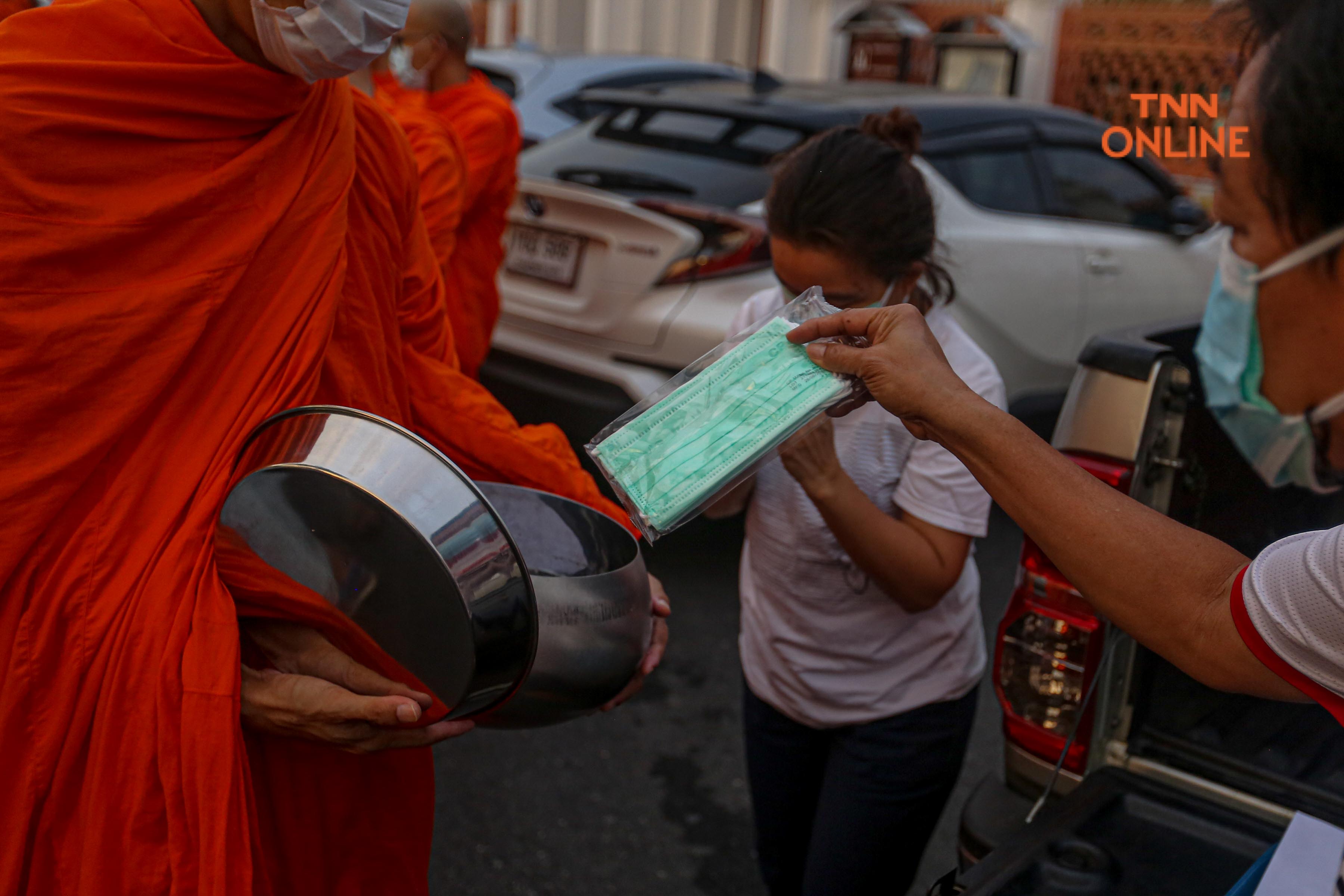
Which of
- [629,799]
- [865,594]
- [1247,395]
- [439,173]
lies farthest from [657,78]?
[1247,395]

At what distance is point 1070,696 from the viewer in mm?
1994

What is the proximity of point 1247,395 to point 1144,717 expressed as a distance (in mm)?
727

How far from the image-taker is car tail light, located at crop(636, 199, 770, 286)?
4070 millimetres

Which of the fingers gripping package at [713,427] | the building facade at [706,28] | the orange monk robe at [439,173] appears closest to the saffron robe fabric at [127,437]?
the fingers gripping package at [713,427]

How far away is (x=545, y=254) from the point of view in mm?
4555

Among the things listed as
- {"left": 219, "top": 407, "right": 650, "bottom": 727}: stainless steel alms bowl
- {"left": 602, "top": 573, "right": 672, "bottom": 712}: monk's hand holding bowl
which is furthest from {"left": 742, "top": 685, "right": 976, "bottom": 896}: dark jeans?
{"left": 219, "top": 407, "right": 650, "bottom": 727}: stainless steel alms bowl

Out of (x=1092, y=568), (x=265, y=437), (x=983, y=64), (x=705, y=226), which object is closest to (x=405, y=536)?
(x=265, y=437)

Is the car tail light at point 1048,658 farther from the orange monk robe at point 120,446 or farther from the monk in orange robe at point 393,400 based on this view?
the orange monk robe at point 120,446

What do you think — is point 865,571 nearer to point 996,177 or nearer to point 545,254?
point 545,254

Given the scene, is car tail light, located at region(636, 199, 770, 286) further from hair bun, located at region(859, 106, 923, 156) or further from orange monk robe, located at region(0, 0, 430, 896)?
orange monk robe, located at region(0, 0, 430, 896)

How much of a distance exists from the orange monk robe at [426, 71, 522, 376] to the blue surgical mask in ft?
8.96

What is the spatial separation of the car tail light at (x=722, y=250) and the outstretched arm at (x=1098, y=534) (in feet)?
9.43

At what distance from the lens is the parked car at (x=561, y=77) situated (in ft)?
22.3

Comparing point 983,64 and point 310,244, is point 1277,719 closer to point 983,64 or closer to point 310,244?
point 310,244
